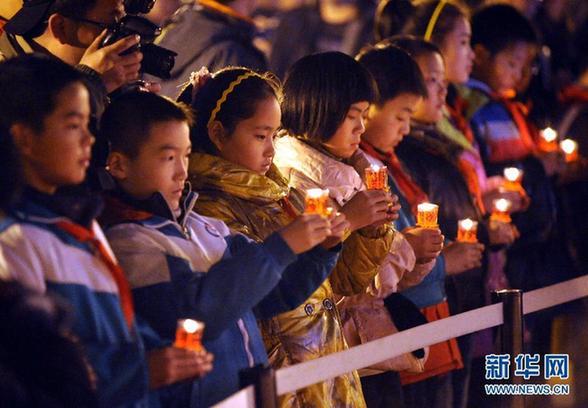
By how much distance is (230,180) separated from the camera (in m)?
4.77

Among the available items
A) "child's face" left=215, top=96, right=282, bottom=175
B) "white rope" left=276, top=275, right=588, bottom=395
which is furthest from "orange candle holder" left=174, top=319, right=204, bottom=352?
"child's face" left=215, top=96, right=282, bottom=175

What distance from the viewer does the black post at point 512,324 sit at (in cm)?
543

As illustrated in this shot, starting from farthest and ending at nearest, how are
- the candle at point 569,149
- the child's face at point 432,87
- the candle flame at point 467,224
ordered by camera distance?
the candle at point 569,149
the child's face at point 432,87
the candle flame at point 467,224

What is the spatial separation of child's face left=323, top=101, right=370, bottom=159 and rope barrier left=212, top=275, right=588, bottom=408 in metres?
0.80

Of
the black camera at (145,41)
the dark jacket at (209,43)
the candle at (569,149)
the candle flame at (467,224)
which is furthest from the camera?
the candle at (569,149)

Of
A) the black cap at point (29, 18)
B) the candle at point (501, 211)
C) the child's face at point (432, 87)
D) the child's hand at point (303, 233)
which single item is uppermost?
the child's face at point (432, 87)

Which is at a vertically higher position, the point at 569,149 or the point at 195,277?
the point at 569,149

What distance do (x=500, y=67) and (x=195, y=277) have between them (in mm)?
4371

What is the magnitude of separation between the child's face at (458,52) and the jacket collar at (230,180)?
283 cm

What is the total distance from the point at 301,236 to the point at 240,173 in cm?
61

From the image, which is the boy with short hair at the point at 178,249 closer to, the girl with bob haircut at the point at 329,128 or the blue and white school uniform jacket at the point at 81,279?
the blue and white school uniform jacket at the point at 81,279

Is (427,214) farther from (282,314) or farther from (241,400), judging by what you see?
(241,400)

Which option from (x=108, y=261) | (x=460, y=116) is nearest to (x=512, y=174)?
(x=460, y=116)

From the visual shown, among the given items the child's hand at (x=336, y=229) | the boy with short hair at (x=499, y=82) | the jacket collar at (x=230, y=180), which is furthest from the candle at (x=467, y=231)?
the child's hand at (x=336, y=229)
